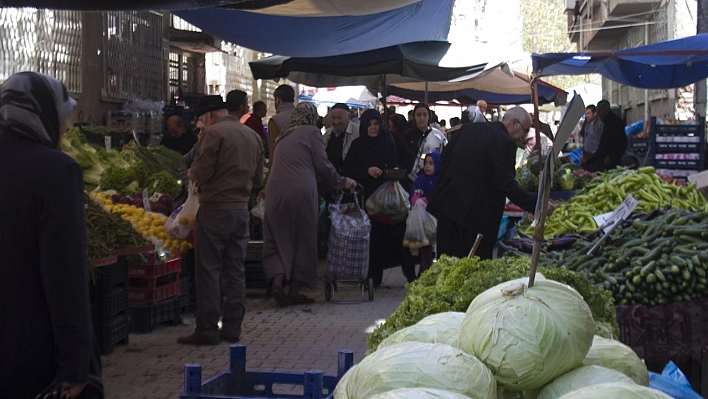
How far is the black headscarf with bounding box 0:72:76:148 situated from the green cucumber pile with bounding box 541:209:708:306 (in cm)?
288

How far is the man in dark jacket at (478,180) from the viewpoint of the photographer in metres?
7.46

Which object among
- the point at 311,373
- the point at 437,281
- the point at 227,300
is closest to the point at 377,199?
the point at 227,300

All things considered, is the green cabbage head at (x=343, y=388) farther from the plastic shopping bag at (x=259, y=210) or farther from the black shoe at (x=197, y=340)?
the plastic shopping bag at (x=259, y=210)

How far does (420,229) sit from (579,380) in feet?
25.5

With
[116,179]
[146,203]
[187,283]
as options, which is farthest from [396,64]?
[187,283]

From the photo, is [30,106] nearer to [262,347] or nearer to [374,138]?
[262,347]

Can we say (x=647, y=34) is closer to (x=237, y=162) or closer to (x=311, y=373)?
(x=237, y=162)

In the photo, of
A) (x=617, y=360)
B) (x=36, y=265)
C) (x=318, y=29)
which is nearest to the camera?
(x=617, y=360)

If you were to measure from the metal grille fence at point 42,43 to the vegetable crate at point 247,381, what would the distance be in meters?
8.09

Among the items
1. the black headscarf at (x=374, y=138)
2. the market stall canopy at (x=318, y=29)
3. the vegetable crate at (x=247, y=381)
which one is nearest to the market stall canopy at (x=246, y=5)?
the market stall canopy at (x=318, y=29)

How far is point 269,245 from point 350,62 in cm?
324

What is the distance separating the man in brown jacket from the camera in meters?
7.62

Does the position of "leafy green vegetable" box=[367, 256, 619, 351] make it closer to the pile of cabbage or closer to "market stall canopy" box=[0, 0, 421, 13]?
the pile of cabbage

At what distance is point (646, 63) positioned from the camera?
13.0 metres
